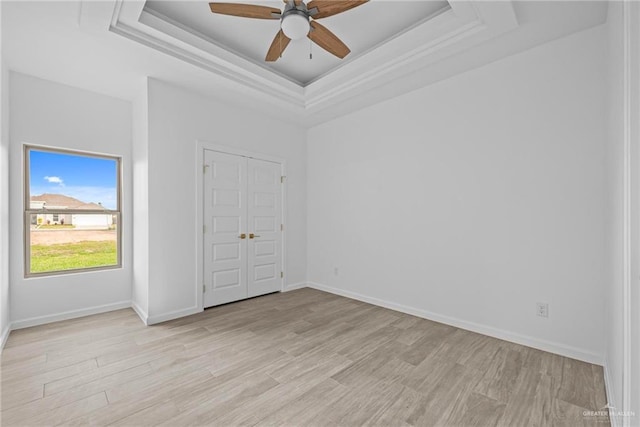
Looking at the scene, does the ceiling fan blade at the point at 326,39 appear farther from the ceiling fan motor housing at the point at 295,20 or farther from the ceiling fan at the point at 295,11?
the ceiling fan motor housing at the point at 295,20

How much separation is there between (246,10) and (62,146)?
9.76 ft

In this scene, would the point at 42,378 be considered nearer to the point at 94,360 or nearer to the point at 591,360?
the point at 94,360

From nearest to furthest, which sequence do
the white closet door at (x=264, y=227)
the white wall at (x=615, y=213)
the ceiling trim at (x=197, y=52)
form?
1. the white wall at (x=615, y=213)
2. the ceiling trim at (x=197, y=52)
3. the white closet door at (x=264, y=227)

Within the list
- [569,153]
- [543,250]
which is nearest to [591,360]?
[543,250]

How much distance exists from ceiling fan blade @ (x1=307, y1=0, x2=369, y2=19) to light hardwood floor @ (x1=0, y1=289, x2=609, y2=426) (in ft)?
9.53

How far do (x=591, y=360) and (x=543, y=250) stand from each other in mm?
984

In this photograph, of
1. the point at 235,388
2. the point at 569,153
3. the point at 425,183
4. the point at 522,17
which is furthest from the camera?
the point at 425,183

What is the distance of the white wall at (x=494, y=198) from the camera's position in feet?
8.46

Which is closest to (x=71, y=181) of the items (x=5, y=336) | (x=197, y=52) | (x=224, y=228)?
(x=5, y=336)

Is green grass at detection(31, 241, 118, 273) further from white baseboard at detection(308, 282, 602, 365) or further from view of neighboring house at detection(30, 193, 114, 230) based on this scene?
white baseboard at detection(308, 282, 602, 365)

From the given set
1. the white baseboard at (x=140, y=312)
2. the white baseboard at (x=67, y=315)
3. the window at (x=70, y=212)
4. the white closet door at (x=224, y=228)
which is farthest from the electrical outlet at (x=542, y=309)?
the window at (x=70, y=212)

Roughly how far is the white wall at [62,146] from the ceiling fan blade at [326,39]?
9.85ft

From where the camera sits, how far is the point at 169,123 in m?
3.62

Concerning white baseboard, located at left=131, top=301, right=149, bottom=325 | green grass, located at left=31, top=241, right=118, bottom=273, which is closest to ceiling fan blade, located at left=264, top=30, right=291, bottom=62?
white baseboard, located at left=131, top=301, right=149, bottom=325
